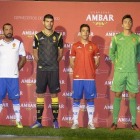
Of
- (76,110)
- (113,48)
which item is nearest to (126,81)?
(113,48)

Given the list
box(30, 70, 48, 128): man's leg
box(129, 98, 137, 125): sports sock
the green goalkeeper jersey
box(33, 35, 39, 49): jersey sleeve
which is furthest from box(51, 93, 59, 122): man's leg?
box(129, 98, 137, 125): sports sock

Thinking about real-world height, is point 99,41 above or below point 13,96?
above

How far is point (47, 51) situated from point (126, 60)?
1.22 m

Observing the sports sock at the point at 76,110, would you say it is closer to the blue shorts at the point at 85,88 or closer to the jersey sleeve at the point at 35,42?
the blue shorts at the point at 85,88

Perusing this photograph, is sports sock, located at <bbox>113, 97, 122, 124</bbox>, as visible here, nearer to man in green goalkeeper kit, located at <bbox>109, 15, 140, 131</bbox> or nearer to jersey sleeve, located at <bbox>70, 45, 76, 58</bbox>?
man in green goalkeeper kit, located at <bbox>109, 15, 140, 131</bbox>

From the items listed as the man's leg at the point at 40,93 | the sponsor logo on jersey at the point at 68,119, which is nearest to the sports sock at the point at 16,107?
the man's leg at the point at 40,93

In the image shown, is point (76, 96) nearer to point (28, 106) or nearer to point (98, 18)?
Result: point (28, 106)

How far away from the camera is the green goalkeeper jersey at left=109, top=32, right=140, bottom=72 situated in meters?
4.36

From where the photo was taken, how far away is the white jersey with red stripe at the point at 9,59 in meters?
4.45

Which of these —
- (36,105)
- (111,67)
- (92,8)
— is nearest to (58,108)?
(36,105)

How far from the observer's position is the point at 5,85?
4465 millimetres

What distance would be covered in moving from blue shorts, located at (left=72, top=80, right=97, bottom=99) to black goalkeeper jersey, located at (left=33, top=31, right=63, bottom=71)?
0.43 meters

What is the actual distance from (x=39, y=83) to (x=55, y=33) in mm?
825

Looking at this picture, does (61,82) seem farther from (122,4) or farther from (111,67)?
(122,4)
